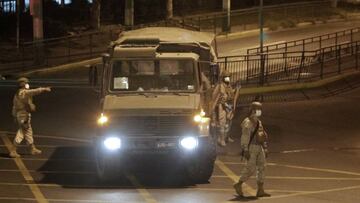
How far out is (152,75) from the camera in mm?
14336

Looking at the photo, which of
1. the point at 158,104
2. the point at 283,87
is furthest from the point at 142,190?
the point at 283,87

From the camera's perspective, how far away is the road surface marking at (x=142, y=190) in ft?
40.5

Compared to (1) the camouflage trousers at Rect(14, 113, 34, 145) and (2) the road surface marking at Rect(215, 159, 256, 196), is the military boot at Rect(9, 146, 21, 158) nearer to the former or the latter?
(1) the camouflage trousers at Rect(14, 113, 34, 145)

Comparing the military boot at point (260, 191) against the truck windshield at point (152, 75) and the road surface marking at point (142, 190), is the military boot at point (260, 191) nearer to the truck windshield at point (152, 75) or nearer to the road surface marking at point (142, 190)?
the road surface marking at point (142, 190)

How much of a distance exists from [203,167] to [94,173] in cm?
230

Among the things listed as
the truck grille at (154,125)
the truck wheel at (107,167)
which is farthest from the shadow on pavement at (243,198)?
the truck wheel at (107,167)

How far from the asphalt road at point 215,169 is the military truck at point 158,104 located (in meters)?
0.61

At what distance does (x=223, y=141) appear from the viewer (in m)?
18.0

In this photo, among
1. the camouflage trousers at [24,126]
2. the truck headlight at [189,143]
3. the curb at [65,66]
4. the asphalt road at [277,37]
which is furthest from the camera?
the asphalt road at [277,37]

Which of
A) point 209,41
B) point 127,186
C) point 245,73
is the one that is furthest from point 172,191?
point 245,73

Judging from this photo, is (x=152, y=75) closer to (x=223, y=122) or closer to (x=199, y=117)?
(x=199, y=117)

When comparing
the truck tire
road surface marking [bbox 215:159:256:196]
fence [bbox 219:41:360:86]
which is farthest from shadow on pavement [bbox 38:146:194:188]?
fence [bbox 219:41:360:86]

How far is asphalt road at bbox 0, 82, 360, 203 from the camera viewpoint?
41.8 ft

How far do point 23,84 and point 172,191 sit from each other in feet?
16.3
